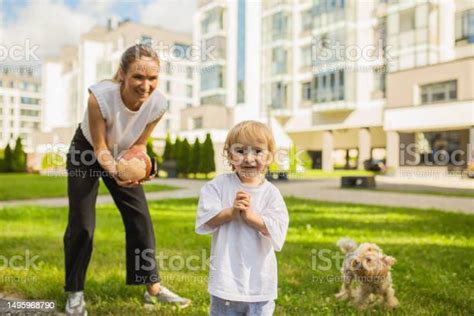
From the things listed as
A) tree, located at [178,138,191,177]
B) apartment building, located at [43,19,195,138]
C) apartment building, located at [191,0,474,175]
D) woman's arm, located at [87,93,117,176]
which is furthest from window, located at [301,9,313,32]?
woman's arm, located at [87,93,117,176]

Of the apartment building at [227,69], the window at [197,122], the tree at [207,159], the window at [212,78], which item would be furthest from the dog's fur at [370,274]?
the window at [212,78]

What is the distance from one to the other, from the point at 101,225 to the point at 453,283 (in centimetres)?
525

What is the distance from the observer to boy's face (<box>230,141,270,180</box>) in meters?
2.21

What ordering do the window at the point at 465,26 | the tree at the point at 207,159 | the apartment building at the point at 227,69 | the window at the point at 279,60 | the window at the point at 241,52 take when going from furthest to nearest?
1. the window at the point at 279,60
2. the apartment building at the point at 227,69
3. the window at the point at 241,52
4. the window at the point at 465,26
5. the tree at the point at 207,159

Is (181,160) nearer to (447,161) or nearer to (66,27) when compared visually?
(66,27)

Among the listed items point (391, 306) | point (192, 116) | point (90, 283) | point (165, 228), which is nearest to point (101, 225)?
point (165, 228)

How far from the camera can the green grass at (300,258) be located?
128 inches

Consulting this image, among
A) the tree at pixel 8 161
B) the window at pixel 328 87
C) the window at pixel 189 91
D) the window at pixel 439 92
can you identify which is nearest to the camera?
the window at pixel 439 92

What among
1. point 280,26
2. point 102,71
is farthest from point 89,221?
point 102,71

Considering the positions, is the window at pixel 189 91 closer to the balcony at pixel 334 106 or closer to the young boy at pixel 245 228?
the balcony at pixel 334 106

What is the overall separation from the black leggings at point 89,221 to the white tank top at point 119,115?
0.17 m

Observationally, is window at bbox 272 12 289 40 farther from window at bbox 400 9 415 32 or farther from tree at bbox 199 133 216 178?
tree at bbox 199 133 216 178

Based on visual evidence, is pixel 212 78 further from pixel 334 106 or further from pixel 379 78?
pixel 379 78

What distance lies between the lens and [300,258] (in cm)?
474
